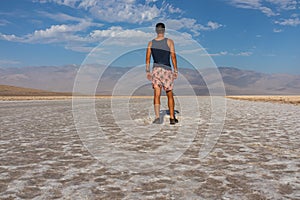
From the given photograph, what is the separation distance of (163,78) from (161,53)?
0.73 metres

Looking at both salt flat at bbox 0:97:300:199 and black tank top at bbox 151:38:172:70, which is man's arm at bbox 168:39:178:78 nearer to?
black tank top at bbox 151:38:172:70

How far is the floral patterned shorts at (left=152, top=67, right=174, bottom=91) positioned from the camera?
8.43m

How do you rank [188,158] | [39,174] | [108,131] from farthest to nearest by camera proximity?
Result: [108,131] → [188,158] → [39,174]

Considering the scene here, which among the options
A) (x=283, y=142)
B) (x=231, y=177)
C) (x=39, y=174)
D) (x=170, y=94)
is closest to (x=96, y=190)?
(x=39, y=174)

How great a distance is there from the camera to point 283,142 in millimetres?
5727

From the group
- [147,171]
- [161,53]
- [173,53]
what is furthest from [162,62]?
[147,171]

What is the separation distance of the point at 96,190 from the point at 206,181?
1.24m

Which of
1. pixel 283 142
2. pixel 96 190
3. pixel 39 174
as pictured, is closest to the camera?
pixel 96 190

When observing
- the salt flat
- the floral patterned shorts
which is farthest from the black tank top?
the salt flat

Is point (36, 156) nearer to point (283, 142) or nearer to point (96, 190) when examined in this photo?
point (96, 190)

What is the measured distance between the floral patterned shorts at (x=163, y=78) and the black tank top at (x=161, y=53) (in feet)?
0.44

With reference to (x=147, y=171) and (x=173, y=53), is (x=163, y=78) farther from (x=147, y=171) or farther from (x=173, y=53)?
(x=147, y=171)

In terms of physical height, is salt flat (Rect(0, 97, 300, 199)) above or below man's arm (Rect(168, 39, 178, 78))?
below

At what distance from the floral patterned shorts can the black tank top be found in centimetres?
13
